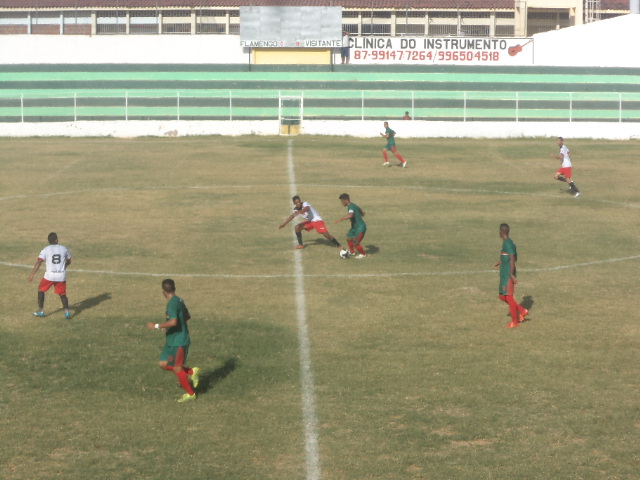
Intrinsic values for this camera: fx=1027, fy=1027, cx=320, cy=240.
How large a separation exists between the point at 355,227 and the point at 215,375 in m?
9.85

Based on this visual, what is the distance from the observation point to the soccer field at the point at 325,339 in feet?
45.1

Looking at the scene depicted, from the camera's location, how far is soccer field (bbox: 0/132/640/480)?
45.1ft

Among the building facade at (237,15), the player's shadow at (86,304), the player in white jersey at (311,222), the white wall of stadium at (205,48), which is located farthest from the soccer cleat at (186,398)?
the building facade at (237,15)

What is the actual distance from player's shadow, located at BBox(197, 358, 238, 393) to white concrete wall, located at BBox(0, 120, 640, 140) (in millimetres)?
40839

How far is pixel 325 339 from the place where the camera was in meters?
19.1

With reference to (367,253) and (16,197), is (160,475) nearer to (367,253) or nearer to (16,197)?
(367,253)

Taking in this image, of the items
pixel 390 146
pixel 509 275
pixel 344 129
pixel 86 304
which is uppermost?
pixel 344 129

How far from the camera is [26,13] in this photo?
8644 centimetres

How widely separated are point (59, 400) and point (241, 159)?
105 feet

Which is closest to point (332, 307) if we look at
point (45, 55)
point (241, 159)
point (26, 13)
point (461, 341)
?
point (461, 341)

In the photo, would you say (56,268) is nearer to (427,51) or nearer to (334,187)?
(334,187)

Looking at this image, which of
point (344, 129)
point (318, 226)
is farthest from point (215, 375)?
point (344, 129)

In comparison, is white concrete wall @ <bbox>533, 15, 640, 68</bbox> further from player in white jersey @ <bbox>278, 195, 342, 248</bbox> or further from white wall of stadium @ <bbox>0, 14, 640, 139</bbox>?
player in white jersey @ <bbox>278, 195, 342, 248</bbox>

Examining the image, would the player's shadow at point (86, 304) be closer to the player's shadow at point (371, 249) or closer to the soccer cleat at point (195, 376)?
the soccer cleat at point (195, 376)
